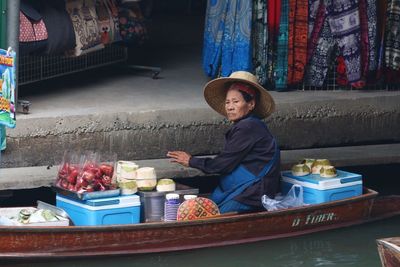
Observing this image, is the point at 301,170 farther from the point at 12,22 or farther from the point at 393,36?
the point at 12,22

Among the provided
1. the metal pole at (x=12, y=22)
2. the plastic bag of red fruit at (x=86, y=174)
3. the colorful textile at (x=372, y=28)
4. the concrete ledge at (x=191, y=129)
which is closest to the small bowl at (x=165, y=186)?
the plastic bag of red fruit at (x=86, y=174)

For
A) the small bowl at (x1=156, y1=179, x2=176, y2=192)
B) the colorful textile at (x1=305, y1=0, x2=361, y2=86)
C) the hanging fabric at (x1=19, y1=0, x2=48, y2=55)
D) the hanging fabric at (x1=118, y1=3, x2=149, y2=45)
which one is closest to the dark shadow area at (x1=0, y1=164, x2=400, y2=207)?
the colorful textile at (x1=305, y1=0, x2=361, y2=86)

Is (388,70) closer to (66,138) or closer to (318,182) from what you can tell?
(318,182)

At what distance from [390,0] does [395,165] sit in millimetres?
1648

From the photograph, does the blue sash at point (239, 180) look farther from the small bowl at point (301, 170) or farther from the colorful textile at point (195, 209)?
the small bowl at point (301, 170)

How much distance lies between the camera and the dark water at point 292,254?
8.31m

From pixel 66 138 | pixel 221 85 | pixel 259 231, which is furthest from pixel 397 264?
pixel 66 138

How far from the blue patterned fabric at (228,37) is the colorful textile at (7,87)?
3.08 m

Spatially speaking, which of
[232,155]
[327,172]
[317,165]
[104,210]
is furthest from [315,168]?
[104,210]

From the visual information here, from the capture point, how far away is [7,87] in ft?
26.7

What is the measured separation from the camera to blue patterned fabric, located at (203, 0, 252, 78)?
10.6m

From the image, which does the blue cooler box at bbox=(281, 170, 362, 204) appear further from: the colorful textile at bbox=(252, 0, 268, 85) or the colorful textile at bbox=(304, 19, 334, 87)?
the colorful textile at bbox=(304, 19, 334, 87)

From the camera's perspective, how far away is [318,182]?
8.89m

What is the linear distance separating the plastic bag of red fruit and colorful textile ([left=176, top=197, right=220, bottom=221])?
53 cm
